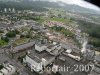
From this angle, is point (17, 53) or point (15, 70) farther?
point (17, 53)

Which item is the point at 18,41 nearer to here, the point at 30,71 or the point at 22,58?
the point at 22,58

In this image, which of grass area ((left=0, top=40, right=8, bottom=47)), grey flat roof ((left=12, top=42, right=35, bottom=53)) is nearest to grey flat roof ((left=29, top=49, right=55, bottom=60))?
grey flat roof ((left=12, top=42, right=35, bottom=53))

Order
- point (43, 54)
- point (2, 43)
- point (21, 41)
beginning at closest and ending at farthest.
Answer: point (43, 54) → point (2, 43) → point (21, 41)

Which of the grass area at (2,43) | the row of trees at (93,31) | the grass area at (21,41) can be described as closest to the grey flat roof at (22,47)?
the grass area at (21,41)

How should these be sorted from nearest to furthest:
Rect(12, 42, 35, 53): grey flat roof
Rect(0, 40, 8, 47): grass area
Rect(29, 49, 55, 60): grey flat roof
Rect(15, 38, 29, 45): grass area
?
Rect(29, 49, 55, 60): grey flat roof
Rect(12, 42, 35, 53): grey flat roof
Rect(0, 40, 8, 47): grass area
Rect(15, 38, 29, 45): grass area

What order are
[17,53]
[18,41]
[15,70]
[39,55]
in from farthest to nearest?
[18,41]
[17,53]
[39,55]
[15,70]

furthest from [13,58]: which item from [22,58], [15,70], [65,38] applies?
[65,38]

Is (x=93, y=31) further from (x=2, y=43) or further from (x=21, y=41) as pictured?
(x=2, y=43)

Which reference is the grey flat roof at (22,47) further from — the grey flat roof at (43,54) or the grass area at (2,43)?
the grey flat roof at (43,54)

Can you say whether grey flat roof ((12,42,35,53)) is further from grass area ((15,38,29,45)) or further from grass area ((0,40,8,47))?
grass area ((0,40,8,47))

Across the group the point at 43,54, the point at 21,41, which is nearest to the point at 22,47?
the point at 21,41

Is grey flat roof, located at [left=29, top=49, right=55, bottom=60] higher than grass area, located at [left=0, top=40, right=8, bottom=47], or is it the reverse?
grey flat roof, located at [left=29, top=49, right=55, bottom=60]
